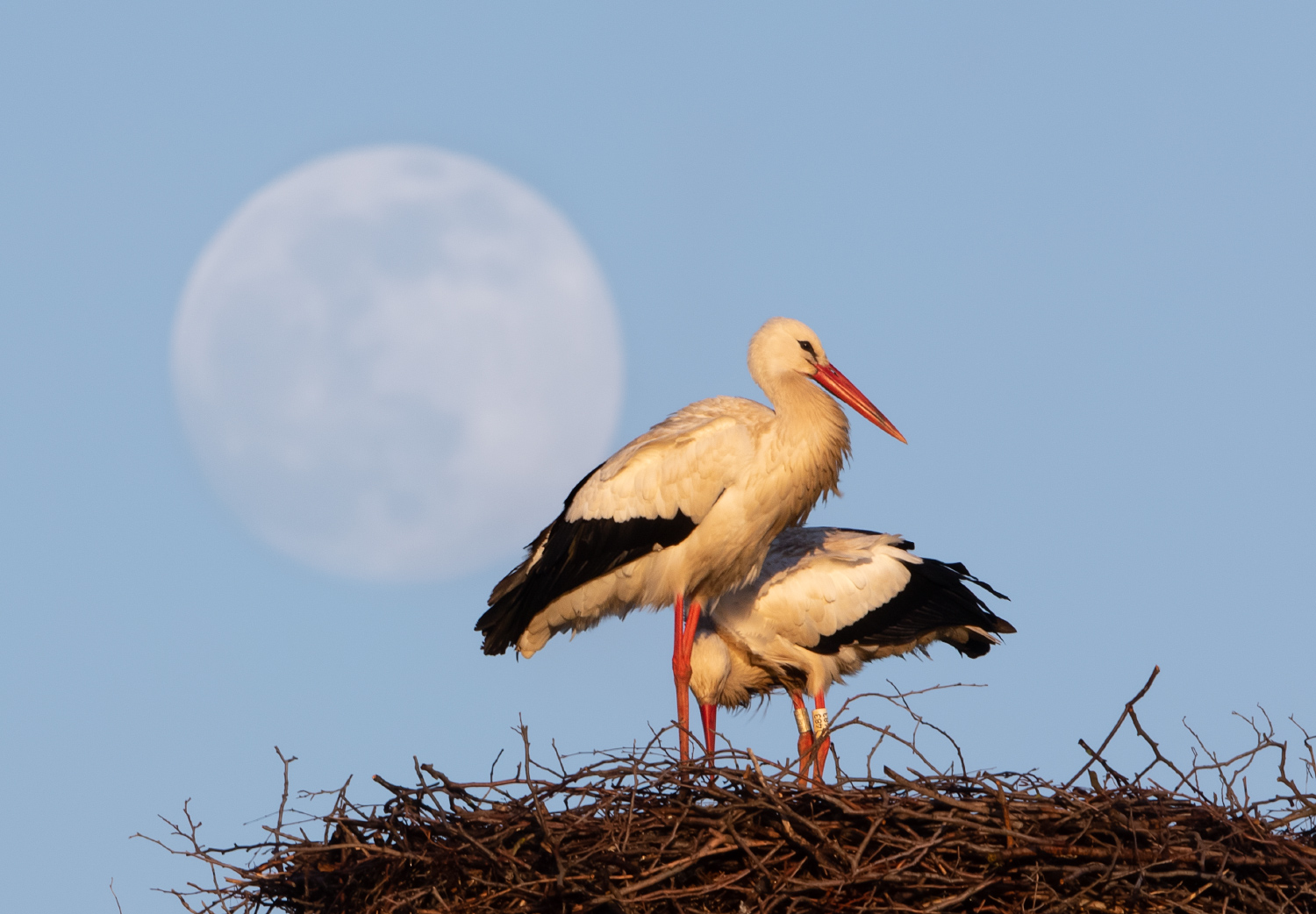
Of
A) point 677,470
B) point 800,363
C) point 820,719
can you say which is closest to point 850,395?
point 800,363

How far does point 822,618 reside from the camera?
27.0 ft

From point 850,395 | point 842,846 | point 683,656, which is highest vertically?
point 850,395

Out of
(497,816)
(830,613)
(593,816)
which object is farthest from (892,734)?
(830,613)

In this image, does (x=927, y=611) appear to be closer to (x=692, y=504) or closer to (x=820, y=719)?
(x=820, y=719)

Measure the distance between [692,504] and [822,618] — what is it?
5.08ft

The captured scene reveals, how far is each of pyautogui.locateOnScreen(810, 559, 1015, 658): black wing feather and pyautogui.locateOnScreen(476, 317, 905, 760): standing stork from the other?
1.24 metres

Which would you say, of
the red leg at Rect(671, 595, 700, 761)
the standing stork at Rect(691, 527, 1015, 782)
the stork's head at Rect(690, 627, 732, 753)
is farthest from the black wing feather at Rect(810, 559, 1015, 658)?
the red leg at Rect(671, 595, 700, 761)

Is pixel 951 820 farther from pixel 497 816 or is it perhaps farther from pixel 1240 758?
pixel 497 816

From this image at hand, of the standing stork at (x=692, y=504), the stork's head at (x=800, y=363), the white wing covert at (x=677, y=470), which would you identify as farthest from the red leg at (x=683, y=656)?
the stork's head at (x=800, y=363)

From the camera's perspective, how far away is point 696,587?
290 inches

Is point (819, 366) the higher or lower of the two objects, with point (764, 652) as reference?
higher

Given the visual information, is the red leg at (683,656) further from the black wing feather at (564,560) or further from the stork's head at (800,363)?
the stork's head at (800,363)

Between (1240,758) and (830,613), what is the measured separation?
3418 millimetres

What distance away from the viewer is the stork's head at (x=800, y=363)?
7.43m
